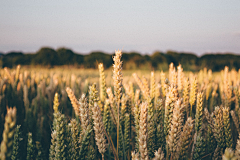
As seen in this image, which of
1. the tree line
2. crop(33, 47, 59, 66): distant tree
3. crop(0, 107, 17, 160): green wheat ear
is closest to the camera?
crop(0, 107, 17, 160): green wheat ear

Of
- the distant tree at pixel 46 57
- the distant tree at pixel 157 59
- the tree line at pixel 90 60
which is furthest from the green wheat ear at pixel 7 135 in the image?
the distant tree at pixel 157 59

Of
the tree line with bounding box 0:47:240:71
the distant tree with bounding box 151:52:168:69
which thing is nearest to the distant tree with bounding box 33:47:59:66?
the tree line with bounding box 0:47:240:71

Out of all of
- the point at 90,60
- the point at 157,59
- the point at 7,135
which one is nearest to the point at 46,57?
the point at 90,60

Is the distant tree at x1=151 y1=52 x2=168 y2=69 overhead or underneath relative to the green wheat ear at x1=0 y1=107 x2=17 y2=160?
overhead

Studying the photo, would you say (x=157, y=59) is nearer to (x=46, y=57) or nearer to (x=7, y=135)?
(x=46, y=57)

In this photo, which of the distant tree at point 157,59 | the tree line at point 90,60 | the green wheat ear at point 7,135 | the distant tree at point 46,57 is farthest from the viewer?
the distant tree at point 157,59

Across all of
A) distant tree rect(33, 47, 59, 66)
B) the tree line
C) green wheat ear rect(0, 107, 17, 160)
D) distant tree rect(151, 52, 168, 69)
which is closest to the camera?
green wheat ear rect(0, 107, 17, 160)

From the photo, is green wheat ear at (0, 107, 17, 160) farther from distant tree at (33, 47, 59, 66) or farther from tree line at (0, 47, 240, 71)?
distant tree at (33, 47, 59, 66)

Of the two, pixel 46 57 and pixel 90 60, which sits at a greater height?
pixel 46 57

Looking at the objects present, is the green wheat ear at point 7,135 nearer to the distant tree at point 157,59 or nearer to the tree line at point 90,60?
the tree line at point 90,60

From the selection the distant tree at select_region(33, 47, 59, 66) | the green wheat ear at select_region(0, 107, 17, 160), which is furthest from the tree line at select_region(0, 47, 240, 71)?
the green wheat ear at select_region(0, 107, 17, 160)

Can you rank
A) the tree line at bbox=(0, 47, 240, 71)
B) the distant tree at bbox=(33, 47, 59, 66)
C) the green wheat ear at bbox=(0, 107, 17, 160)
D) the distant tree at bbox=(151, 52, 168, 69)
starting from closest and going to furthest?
the green wheat ear at bbox=(0, 107, 17, 160), the tree line at bbox=(0, 47, 240, 71), the distant tree at bbox=(33, 47, 59, 66), the distant tree at bbox=(151, 52, 168, 69)

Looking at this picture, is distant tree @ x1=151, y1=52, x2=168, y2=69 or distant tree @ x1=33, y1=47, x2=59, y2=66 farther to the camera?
distant tree @ x1=151, y1=52, x2=168, y2=69

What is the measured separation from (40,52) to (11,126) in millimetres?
13945
